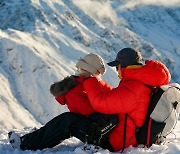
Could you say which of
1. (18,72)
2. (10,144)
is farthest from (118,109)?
(18,72)

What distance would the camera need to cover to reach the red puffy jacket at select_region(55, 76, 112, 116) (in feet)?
28.0

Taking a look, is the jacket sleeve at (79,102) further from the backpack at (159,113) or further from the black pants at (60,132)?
the backpack at (159,113)

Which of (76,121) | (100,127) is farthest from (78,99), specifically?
(100,127)

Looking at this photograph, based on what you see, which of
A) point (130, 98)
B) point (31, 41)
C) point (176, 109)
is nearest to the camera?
point (130, 98)

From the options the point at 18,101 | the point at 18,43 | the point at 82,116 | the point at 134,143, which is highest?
the point at 82,116

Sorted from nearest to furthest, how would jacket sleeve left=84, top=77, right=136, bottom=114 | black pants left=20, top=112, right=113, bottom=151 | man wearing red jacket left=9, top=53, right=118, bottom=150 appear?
jacket sleeve left=84, top=77, right=136, bottom=114 < man wearing red jacket left=9, top=53, right=118, bottom=150 < black pants left=20, top=112, right=113, bottom=151

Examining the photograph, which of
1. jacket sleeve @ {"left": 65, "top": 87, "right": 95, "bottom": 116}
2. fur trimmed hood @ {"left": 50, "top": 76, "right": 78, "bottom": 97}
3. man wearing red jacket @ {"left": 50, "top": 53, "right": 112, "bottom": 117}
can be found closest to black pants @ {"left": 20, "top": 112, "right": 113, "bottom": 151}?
jacket sleeve @ {"left": 65, "top": 87, "right": 95, "bottom": 116}

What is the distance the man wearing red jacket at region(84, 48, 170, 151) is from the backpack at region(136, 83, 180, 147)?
9 centimetres

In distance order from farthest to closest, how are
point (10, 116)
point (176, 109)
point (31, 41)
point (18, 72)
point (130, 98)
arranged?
1. point (31, 41)
2. point (18, 72)
3. point (10, 116)
4. point (176, 109)
5. point (130, 98)

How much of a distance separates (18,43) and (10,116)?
49.1m

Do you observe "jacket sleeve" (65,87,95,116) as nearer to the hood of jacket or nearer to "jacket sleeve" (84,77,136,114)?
"jacket sleeve" (84,77,136,114)

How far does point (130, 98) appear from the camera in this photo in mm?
7773

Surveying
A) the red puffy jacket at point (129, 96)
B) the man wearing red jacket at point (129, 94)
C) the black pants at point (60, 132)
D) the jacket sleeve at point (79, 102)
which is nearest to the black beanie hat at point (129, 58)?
the man wearing red jacket at point (129, 94)

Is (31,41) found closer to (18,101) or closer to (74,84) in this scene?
(18,101)
